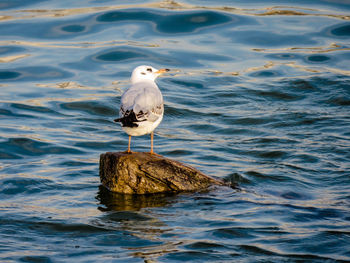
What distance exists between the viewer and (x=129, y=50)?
1580cm

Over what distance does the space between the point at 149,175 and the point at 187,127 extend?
3.91 meters

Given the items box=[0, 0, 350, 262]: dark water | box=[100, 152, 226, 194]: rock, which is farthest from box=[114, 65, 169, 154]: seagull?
box=[0, 0, 350, 262]: dark water

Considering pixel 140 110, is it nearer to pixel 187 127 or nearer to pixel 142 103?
pixel 142 103

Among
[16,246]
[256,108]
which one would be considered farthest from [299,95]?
[16,246]

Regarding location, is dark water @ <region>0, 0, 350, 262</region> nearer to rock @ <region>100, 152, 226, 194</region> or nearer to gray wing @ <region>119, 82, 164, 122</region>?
rock @ <region>100, 152, 226, 194</region>

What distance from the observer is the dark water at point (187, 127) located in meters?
6.33

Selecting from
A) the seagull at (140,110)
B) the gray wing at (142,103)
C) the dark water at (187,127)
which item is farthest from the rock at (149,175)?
the gray wing at (142,103)

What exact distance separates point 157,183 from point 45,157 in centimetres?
281

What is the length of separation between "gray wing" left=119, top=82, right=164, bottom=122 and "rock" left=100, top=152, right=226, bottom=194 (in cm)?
54

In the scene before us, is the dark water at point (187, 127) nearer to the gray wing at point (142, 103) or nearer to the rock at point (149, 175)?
the rock at point (149, 175)

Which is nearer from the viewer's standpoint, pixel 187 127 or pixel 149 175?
pixel 149 175

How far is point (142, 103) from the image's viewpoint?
24.3 ft

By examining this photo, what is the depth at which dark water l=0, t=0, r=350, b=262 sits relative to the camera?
633 cm

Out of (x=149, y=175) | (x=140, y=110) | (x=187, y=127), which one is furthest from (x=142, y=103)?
(x=187, y=127)
